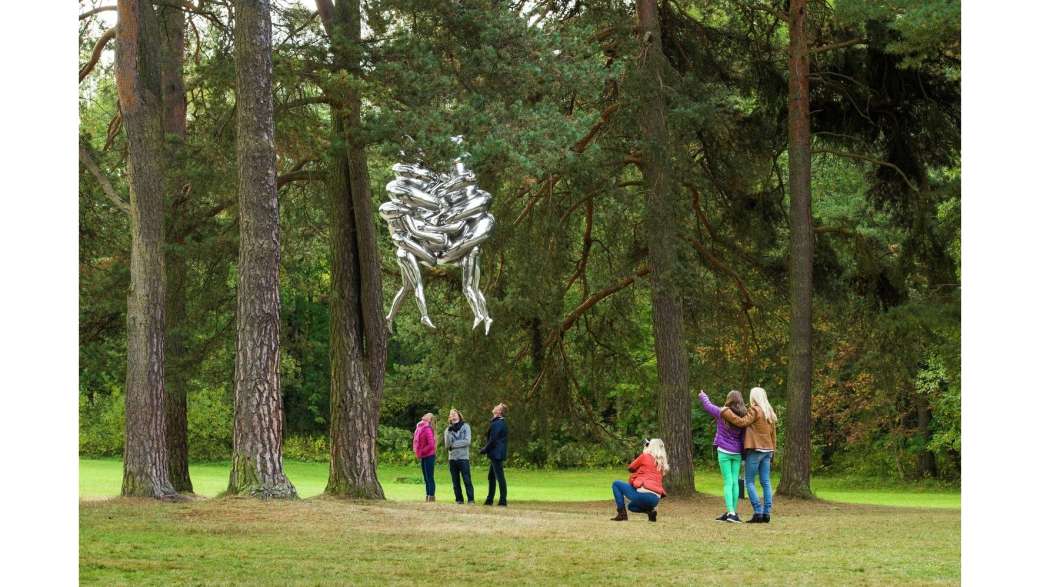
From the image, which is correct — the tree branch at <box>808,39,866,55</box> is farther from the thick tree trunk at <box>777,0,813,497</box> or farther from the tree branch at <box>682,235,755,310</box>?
the tree branch at <box>682,235,755,310</box>

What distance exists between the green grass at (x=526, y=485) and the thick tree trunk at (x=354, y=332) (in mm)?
5758

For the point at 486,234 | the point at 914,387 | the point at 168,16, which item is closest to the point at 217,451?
the point at 914,387

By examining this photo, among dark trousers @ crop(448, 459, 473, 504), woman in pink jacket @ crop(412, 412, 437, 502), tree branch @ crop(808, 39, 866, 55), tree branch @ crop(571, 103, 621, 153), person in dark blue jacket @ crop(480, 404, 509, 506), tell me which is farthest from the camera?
tree branch @ crop(808, 39, 866, 55)

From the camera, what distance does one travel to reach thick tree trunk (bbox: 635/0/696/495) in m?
19.9

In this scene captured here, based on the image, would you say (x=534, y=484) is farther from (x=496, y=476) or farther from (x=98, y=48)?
(x=98, y=48)

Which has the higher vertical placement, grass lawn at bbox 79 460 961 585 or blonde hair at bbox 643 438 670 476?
blonde hair at bbox 643 438 670 476

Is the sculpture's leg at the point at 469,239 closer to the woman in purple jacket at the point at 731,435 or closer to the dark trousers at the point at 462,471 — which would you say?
the woman in purple jacket at the point at 731,435

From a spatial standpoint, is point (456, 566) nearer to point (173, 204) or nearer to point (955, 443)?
point (173, 204)

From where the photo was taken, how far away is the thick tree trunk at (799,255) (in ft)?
68.0

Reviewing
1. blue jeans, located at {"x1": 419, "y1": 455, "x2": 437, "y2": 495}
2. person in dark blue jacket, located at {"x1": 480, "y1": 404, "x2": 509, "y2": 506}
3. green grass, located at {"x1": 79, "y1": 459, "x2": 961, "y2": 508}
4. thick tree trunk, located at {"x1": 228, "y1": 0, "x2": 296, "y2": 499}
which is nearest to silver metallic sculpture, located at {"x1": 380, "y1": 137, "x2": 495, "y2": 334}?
thick tree trunk, located at {"x1": 228, "y1": 0, "x2": 296, "y2": 499}

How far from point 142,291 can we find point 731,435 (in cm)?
713

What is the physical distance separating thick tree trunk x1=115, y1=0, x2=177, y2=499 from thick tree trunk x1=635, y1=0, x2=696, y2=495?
6.98 meters

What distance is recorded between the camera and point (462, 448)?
56.2 feet

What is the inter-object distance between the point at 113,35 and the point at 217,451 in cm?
2525
